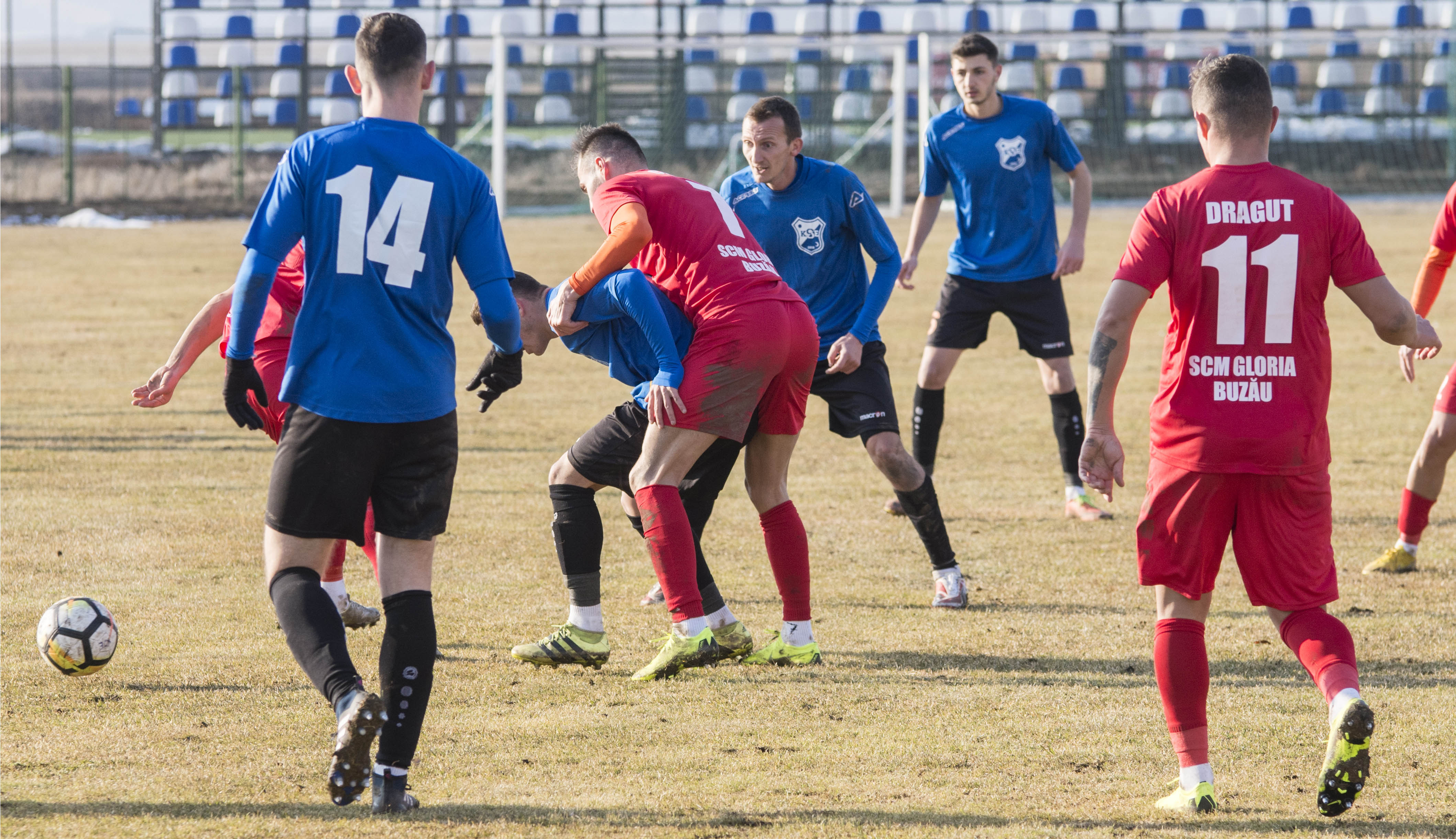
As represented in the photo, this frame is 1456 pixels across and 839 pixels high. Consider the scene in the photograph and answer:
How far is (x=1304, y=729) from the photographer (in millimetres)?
4371

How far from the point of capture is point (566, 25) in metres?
33.9

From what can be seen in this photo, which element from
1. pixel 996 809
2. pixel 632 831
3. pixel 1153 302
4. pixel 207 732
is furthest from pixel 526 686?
pixel 1153 302

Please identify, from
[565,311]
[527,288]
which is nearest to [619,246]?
[565,311]

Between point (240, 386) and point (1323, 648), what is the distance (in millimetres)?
2697

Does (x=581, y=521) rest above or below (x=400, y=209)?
below

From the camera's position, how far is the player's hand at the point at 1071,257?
24.3ft

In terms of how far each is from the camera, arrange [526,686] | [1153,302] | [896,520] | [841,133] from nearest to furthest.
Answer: [526,686]
[896,520]
[1153,302]
[841,133]

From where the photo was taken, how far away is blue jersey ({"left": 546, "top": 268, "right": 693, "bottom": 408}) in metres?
4.54

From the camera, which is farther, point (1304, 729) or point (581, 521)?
point (581, 521)

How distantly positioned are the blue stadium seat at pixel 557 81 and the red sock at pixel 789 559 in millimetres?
26175

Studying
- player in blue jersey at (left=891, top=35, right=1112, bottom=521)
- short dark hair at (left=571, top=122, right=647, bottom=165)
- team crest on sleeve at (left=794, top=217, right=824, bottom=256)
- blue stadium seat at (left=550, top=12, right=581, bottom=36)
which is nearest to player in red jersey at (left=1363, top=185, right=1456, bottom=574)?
→ player in blue jersey at (left=891, top=35, right=1112, bottom=521)

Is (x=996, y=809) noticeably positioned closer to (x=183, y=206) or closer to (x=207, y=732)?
(x=207, y=732)

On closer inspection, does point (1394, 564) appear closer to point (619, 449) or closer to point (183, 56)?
point (619, 449)

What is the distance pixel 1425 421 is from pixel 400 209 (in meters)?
8.50
